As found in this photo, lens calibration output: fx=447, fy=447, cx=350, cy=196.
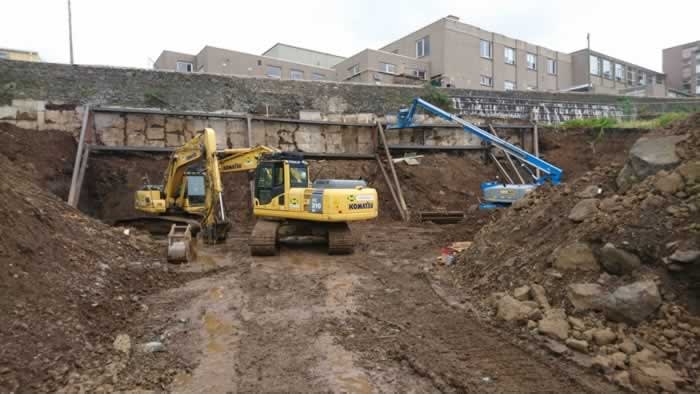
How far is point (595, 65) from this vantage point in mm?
43656

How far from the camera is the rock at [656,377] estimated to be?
339 cm

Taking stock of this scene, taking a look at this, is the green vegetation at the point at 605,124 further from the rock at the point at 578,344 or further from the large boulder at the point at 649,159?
the rock at the point at 578,344

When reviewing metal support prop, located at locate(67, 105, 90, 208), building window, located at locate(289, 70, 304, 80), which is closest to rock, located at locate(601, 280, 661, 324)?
metal support prop, located at locate(67, 105, 90, 208)

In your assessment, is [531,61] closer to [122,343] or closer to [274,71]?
[274,71]

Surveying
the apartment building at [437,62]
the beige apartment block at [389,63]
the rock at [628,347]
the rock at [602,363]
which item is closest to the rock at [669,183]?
the rock at [628,347]

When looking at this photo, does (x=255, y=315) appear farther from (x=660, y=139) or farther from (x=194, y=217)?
(x=194, y=217)

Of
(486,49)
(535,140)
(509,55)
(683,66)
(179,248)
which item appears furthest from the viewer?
(683,66)

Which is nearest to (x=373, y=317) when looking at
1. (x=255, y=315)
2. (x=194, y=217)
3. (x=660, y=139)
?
(x=255, y=315)

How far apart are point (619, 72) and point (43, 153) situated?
173ft

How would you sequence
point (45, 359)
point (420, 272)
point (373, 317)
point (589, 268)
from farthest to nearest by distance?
1. point (420, 272)
2. point (373, 317)
3. point (589, 268)
4. point (45, 359)

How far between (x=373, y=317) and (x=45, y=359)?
3.21 meters

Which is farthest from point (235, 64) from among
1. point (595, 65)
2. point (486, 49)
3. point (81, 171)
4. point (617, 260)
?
point (595, 65)

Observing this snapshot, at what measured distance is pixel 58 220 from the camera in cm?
685

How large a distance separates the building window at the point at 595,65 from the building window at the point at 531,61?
7904 mm
